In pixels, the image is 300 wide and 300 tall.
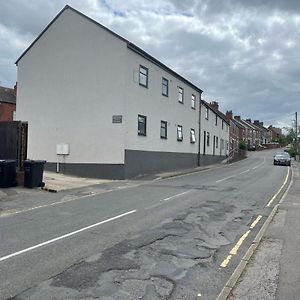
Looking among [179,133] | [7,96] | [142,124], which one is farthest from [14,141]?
[7,96]

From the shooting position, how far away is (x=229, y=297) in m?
5.20

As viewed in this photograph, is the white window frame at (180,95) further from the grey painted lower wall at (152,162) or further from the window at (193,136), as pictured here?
the grey painted lower wall at (152,162)

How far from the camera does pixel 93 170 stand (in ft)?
83.8

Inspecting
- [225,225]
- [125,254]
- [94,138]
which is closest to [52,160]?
[94,138]

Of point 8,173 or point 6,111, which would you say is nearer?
point 8,173

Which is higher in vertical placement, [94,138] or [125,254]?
[94,138]

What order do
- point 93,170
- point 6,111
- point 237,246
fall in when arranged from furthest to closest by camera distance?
point 6,111 → point 93,170 → point 237,246

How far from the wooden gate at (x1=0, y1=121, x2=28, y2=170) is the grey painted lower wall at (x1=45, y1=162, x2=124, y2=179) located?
6.55 metres

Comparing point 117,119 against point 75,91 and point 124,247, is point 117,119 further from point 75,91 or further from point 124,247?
point 124,247

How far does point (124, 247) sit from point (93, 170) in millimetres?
17970

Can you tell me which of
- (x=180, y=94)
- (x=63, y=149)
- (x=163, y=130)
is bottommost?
(x=63, y=149)

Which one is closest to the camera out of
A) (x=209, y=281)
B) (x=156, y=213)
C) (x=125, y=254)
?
(x=209, y=281)

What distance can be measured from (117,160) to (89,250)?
56.7 feet

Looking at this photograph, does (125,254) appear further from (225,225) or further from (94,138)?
A: (94,138)
